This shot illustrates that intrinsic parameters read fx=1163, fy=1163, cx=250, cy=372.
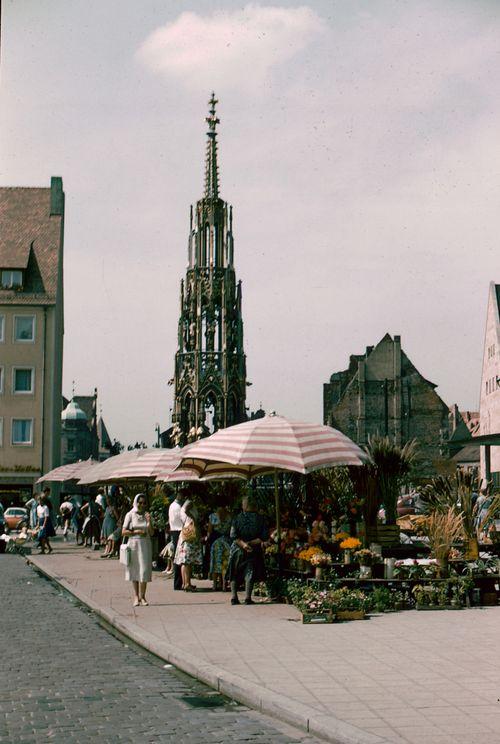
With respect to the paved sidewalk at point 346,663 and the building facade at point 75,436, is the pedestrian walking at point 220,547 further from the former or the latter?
the building facade at point 75,436

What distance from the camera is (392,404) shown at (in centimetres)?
8512

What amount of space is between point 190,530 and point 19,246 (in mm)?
50704

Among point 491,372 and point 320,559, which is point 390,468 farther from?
point 491,372

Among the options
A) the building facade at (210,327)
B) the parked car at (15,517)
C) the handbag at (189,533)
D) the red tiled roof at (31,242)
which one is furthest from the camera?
the red tiled roof at (31,242)

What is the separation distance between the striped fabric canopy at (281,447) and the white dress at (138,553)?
1.24 metres

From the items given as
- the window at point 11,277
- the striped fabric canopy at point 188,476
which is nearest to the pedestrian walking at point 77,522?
the striped fabric canopy at point 188,476

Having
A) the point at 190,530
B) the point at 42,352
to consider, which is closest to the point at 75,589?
the point at 190,530

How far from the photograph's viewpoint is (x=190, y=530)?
770 inches

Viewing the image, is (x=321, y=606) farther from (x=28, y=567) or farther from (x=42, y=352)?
(x=42, y=352)

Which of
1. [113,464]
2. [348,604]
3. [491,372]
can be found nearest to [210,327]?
Result: [491,372]

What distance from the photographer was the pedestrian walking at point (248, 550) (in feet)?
54.6

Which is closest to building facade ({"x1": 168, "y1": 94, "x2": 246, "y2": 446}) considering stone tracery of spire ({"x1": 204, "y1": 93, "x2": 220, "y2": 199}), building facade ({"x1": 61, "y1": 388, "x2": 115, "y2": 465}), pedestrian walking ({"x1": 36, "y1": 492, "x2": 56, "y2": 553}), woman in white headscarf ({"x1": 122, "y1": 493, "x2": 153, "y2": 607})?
stone tracery of spire ({"x1": 204, "y1": 93, "x2": 220, "y2": 199})

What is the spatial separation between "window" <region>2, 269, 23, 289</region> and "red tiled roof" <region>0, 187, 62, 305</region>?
0.29m

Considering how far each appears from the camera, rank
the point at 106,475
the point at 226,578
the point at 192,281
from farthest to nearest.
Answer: the point at 192,281 → the point at 106,475 → the point at 226,578
